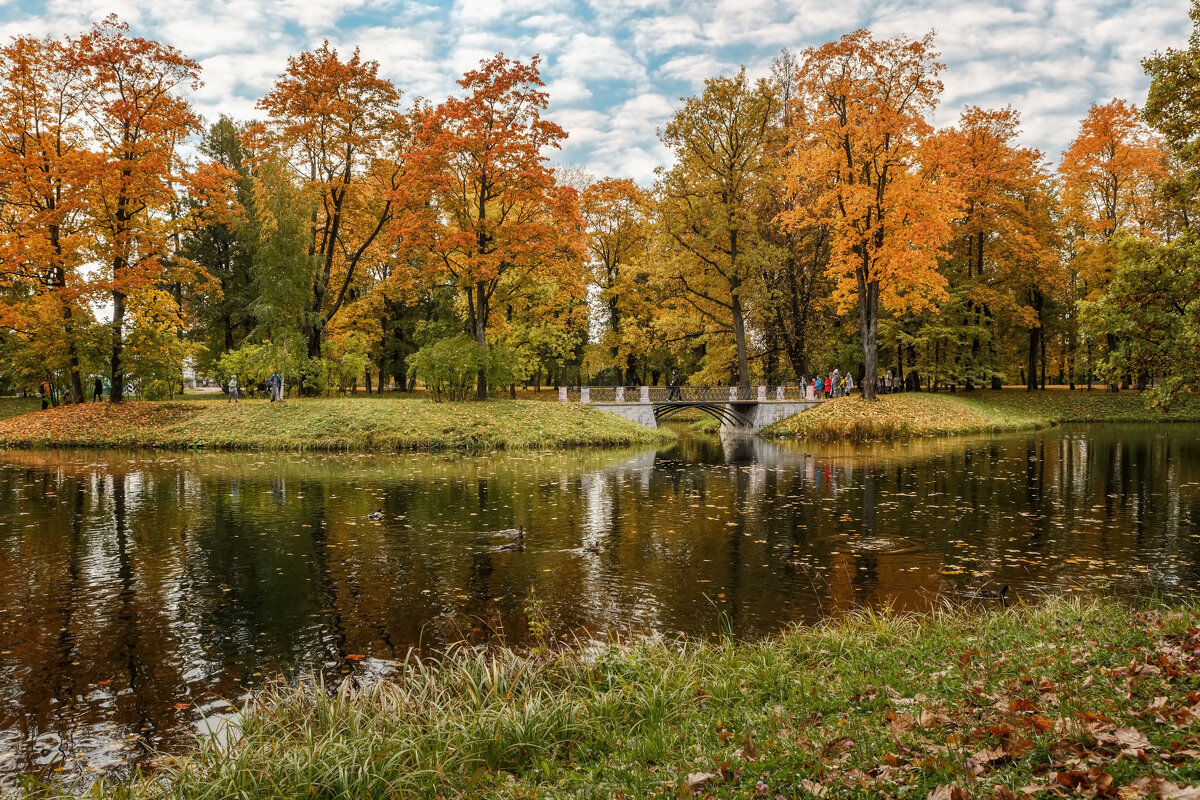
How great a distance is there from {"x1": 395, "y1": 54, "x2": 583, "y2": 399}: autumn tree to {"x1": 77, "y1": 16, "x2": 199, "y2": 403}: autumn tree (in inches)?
405

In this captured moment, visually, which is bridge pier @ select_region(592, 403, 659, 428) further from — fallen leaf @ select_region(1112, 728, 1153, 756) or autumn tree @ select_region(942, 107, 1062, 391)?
fallen leaf @ select_region(1112, 728, 1153, 756)

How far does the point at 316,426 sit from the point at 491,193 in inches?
487

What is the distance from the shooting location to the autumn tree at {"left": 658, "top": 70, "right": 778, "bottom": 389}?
35969mm

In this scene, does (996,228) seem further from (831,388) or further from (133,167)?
(133,167)

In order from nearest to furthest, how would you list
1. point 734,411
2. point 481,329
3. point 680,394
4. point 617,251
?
point 481,329, point 680,394, point 734,411, point 617,251

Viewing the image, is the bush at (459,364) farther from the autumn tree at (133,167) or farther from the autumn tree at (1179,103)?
the autumn tree at (1179,103)

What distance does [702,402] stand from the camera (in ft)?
125

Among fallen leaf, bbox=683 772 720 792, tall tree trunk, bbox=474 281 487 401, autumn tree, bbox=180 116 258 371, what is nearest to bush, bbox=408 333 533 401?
tall tree trunk, bbox=474 281 487 401

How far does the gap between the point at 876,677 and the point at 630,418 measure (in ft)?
104

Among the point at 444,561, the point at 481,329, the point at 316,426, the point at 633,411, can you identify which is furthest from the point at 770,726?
the point at 633,411

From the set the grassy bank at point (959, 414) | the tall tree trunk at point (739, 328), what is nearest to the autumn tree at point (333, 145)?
the tall tree trunk at point (739, 328)

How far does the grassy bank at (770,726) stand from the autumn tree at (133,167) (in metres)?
30.3

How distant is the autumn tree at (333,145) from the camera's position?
3195cm

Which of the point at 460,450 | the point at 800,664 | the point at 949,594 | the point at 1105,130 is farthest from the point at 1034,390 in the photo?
the point at 800,664
